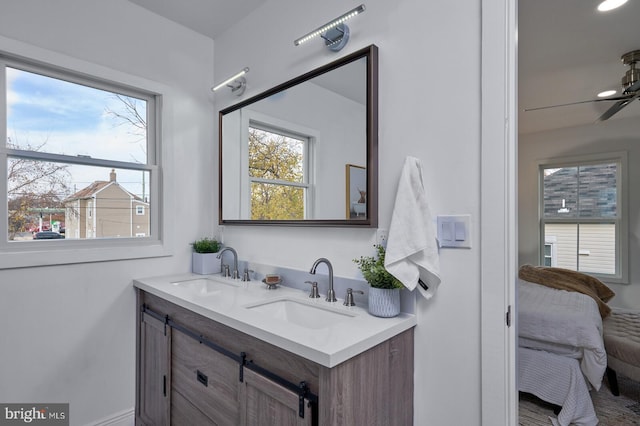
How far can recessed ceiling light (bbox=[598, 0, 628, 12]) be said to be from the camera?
1.94 m

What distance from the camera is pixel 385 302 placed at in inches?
51.8

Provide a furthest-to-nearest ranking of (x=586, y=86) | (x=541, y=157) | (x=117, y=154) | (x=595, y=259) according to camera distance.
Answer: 1. (x=541, y=157)
2. (x=595, y=259)
3. (x=586, y=86)
4. (x=117, y=154)

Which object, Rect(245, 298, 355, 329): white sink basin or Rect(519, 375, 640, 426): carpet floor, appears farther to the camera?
Rect(519, 375, 640, 426): carpet floor

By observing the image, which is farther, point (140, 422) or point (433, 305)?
point (140, 422)

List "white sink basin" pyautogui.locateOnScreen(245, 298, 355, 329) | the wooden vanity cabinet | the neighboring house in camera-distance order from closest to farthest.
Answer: the wooden vanity cabinet, "white sink basin" pyautogui.locateOnScreen(245, 298, 355, 329), the neighboring house

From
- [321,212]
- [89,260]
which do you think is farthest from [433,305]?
[89,260]

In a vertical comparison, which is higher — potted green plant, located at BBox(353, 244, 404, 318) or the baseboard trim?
potted green plant, located at BBox(353, 244, 404, 318)

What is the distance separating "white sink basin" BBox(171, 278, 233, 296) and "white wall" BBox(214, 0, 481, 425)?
830 mm

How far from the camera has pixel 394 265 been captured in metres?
1.26

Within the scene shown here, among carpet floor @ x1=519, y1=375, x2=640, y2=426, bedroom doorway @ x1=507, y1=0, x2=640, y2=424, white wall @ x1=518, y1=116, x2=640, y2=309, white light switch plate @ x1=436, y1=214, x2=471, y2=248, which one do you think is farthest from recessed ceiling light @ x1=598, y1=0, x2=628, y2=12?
white wall @ x1=518, y1=116, x2=640, y2=309

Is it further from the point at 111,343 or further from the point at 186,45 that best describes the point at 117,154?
the point at 111,343

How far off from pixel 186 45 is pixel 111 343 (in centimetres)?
204

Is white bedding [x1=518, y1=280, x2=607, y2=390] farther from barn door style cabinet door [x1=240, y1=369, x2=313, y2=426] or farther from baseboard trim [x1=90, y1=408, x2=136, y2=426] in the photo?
baseboard trim [x1=90, y1=408, x2=136, y2=426]

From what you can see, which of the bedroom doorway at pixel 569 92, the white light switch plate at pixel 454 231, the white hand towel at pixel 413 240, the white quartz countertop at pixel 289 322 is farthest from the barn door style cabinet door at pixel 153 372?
the bedroom doorway at pixel 569 92
